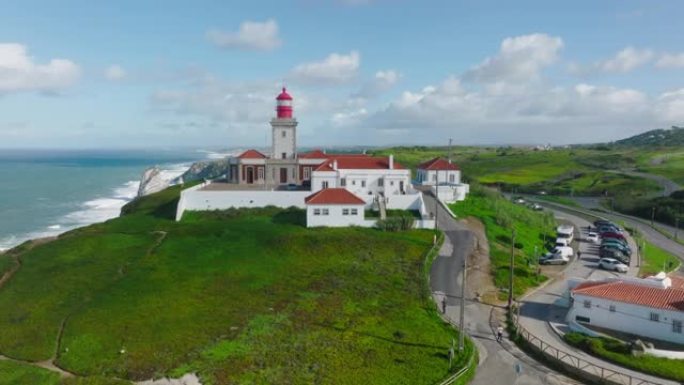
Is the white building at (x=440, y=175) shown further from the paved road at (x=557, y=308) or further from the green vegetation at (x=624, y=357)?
the green vegetation at (x=624, y=357)

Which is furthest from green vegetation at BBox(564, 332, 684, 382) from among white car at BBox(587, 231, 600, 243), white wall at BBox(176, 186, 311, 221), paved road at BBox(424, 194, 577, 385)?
white wall at BBox(176, 186, 311, 221)

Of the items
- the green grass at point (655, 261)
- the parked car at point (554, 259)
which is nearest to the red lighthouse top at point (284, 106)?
the parked car at point (554, 259)

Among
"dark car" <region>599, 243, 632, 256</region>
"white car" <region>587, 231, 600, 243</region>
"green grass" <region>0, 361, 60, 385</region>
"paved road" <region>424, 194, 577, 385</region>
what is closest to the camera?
"green grass" <region>0, 361, 60, 385</region>

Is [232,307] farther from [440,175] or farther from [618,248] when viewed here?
[440,175]

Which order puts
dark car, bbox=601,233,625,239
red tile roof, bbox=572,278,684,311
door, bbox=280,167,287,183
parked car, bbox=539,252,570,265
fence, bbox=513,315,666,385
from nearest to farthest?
fence, bbox=513,315,666,385
red tile roof, bbox=572,278,684,311
parked car, bbox=539,252,570,265
dark car, bbox=601,233,625,239
door, bbox=280,167,287,183

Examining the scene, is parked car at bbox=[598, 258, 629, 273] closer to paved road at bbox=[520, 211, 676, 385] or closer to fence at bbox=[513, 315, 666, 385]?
paved road at bbox=[520, 211, 676, 385]

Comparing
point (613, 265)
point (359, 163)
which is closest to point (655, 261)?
point (613, 265)
